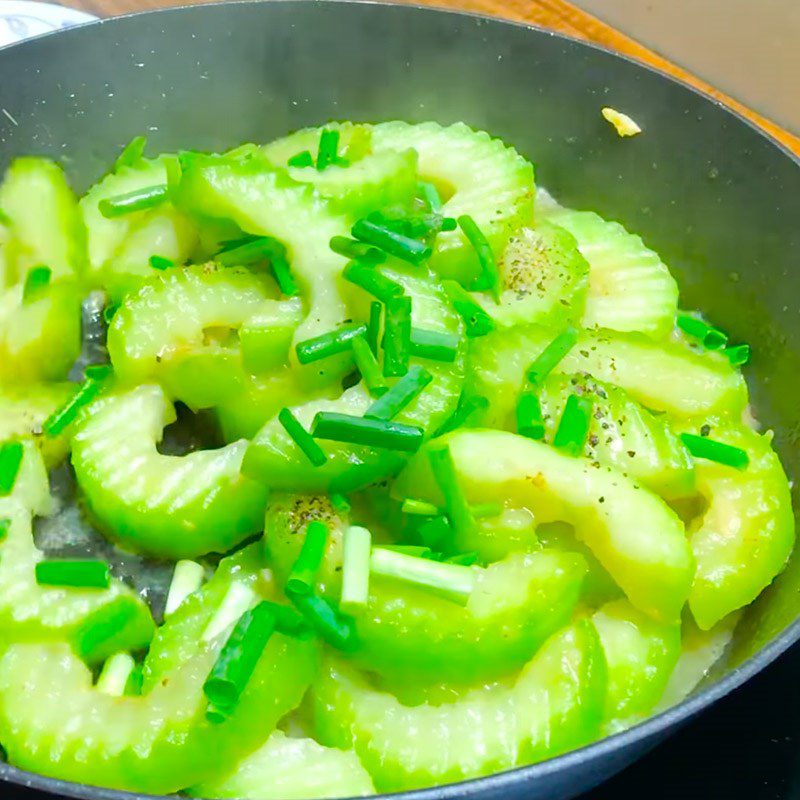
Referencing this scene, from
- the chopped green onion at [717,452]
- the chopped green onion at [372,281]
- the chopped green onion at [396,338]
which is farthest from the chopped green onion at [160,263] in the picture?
the chopped green onion at [717,452]

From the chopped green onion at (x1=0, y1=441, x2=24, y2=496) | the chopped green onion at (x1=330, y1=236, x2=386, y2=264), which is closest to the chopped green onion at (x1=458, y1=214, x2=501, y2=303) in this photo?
the chopped green onion at (x1=330, y1=236, x2=386, y2=264)

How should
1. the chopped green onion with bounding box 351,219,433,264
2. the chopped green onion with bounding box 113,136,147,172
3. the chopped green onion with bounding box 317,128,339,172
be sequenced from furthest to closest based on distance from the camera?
the chopped green onion with bounding box 113,136,147,172
the chopped green onion with bounding box 317,128,339,172
the chopped green onion with bounding box 351,219,433,264

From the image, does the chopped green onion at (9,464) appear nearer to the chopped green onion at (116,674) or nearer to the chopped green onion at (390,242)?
the chopped green onion at (116,674)

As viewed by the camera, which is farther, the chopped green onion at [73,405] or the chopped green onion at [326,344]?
the chopped green onion at [73,405]

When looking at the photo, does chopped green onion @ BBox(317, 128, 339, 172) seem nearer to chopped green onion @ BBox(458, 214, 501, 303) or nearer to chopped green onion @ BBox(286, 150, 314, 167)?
chopped green onion @ BBox(286, 150, 314, 167)

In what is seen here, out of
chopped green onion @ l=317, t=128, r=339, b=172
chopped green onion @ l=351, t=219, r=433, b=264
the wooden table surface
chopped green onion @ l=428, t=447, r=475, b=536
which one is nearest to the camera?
chopped green onion @ l=428, t=447, r=475, b=536

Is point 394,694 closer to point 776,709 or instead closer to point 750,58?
point 776,709

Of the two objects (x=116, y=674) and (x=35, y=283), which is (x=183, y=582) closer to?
(x=116, y=674)
